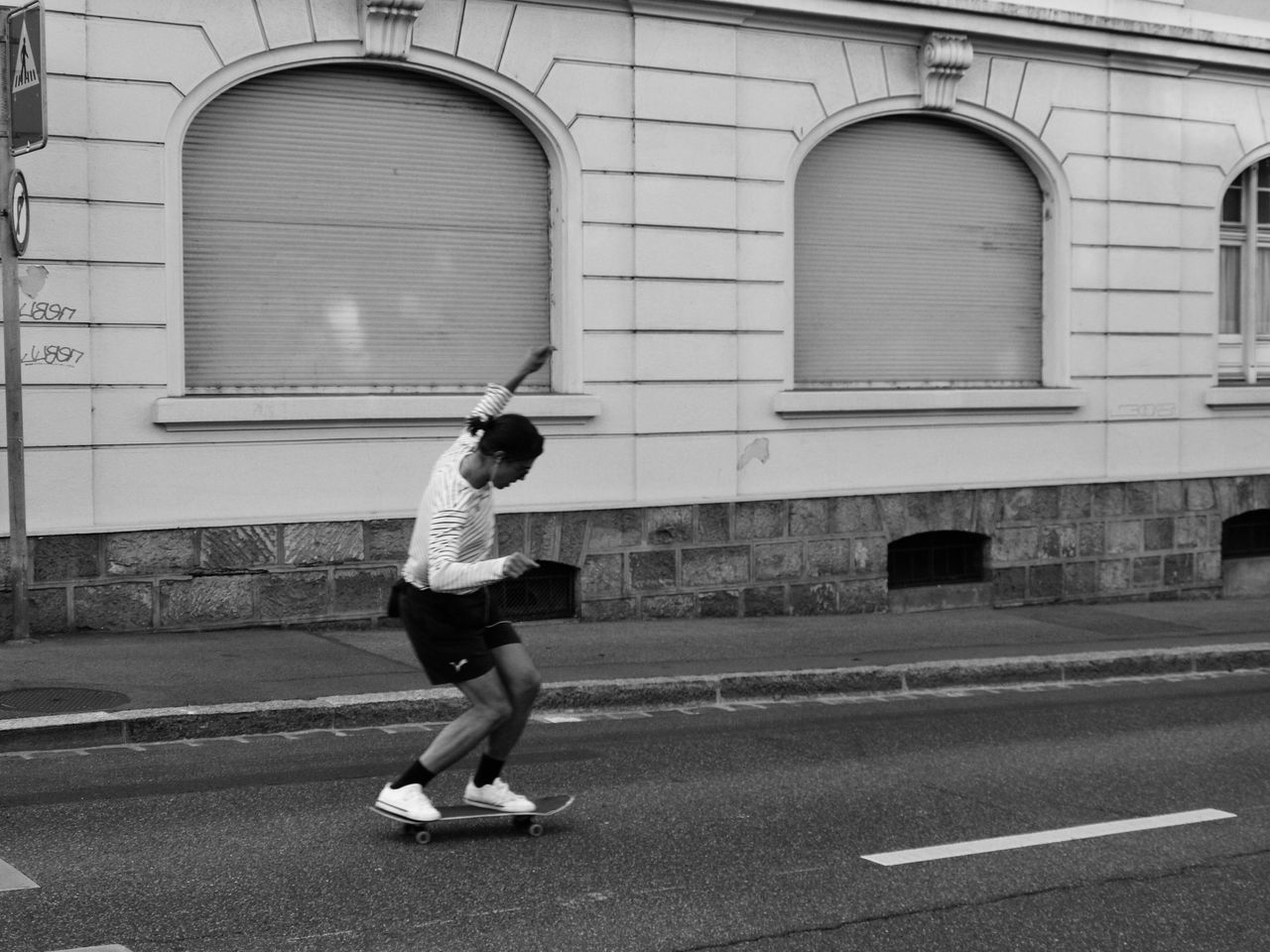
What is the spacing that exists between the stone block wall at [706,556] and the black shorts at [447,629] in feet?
16.8

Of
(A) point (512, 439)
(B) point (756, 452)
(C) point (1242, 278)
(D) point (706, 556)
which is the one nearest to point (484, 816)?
(A) point (512, 439)

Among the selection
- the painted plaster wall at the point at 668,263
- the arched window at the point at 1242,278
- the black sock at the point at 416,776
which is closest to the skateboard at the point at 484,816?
the black sock at the point at 416,776

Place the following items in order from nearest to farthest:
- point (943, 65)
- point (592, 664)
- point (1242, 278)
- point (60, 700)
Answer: point (60, 700)
point (592, 664)
point (943, 65)
point (1242, 278)

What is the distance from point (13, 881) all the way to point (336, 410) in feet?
20.5

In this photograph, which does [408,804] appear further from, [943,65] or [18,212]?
[943,65]

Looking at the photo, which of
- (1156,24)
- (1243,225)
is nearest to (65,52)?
(1156,24)

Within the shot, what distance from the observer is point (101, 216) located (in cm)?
1092

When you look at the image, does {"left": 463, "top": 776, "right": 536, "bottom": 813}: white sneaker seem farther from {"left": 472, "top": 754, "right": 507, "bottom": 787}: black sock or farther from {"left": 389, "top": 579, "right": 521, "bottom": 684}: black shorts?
{"left": 389, "top": 579, "right": 521, "bottom": 684}: black shorts

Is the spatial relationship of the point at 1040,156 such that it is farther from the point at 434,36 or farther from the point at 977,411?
the point at 434,36

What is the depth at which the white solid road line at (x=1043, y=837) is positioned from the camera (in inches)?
253

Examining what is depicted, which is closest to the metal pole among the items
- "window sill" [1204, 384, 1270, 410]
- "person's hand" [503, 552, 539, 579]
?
"person's hand" [503, 552, 539, 579]

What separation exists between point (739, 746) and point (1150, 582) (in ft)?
26.6

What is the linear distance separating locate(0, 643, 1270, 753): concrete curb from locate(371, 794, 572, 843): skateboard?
219cm

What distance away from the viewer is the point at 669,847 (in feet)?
21.3
